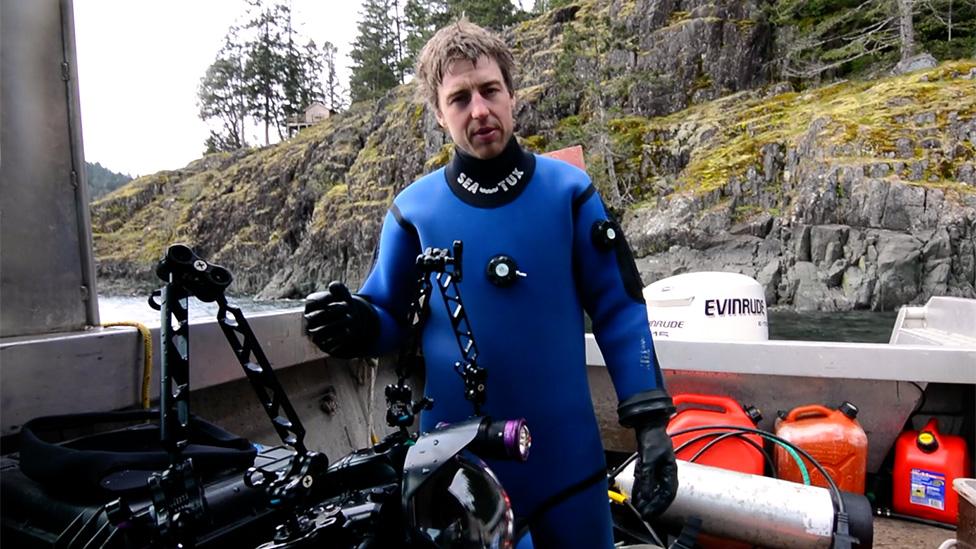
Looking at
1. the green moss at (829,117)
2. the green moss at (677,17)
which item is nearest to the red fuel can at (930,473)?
the green moss at (829,117)

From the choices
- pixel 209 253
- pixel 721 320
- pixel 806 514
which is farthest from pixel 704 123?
pixel 209 253

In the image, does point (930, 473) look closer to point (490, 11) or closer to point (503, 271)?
point (503, 271)

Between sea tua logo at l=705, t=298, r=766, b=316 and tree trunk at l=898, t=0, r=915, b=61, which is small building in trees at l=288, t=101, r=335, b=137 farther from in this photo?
sea tua logo at l=705, t=298, r=766, b=316

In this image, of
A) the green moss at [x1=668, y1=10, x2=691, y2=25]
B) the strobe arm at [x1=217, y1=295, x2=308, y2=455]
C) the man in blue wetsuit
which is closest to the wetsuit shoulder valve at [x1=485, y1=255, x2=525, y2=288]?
the man in blue wetsuit

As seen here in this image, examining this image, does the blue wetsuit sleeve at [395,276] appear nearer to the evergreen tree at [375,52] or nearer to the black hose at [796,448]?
the black hose at [796,448]

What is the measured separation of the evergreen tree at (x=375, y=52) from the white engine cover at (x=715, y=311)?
6255 cm

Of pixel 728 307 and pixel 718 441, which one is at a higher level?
pixel 728 307

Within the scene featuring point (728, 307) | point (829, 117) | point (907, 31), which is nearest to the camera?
point (728, 307)

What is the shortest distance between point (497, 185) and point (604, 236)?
38 cm

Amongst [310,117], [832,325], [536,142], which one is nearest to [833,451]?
[832,325]

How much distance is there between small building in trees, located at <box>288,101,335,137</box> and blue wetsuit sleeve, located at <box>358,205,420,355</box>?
234ft

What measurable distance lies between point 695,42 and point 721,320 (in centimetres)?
3695

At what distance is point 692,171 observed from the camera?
1124 inches

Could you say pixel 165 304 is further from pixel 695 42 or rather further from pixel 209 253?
pixel 209 253
